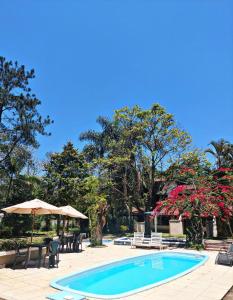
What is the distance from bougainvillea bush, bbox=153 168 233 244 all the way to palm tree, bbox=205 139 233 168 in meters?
4.66

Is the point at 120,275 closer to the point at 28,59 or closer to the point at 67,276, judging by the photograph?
the point at 67,276

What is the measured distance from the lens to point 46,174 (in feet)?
96.3

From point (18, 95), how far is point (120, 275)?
14016 millimetres

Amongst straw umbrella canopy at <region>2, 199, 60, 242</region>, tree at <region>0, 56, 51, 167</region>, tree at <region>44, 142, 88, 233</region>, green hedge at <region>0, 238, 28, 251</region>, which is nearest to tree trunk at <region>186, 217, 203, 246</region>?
straw umbrella canopy at <region>2, 199, 60, 242</region>

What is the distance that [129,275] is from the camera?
42.1 feet

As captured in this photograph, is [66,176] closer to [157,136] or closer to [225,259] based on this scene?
[157,136]

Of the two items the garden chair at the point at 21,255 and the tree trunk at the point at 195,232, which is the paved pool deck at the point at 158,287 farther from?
the tree trunk at the point at 195,232

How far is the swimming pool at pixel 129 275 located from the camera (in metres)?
9.70

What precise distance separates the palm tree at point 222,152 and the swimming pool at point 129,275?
11.5m

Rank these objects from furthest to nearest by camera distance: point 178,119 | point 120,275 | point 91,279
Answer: point 178,119, point 120,275, point 91,279

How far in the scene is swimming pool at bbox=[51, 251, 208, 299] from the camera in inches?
382

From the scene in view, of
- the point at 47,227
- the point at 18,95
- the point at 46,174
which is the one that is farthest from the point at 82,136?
the point at 18,95

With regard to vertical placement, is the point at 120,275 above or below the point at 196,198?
below

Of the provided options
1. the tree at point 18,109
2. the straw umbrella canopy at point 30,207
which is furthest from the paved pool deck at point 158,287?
the tree at point 18,109
